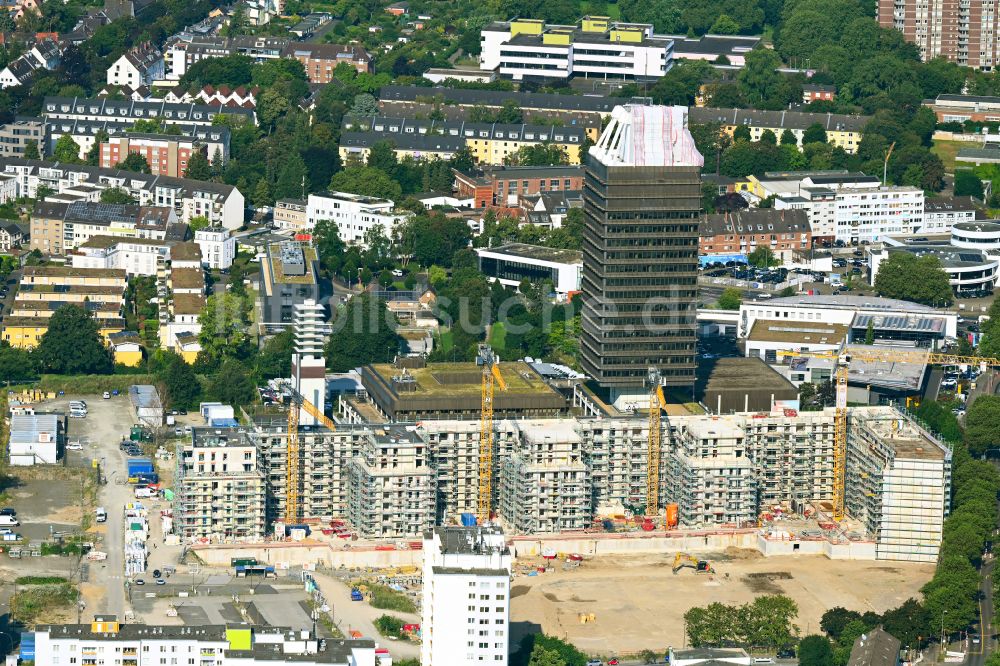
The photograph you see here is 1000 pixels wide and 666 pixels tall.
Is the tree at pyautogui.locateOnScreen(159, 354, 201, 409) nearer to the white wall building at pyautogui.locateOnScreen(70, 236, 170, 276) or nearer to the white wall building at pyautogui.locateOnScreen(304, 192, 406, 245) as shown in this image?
the white wall building at pyautogui.locateOnScreen(70, 236, 170, 276)

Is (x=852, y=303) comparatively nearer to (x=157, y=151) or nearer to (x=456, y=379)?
(x=456, y=379)

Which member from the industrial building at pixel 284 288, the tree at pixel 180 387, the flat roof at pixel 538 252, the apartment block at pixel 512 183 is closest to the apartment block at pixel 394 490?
the tree at pixel 180 387

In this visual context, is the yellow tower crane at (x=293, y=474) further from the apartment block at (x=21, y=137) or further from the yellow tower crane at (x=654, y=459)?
the apartment block at (x=21, y=137)

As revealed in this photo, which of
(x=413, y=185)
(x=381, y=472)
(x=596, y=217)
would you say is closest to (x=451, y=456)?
(x=381, y=472)

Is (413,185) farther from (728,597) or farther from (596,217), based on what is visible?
(728,597)

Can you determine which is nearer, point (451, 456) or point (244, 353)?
point (451, 456)

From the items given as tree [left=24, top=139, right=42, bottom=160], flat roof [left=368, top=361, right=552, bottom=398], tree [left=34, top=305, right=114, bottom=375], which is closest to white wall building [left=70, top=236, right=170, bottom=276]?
tree [left=34, top=305, right=114, bottom=375]

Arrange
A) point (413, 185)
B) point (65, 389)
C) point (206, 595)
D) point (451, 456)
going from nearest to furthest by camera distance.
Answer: point (206, 595), point (451, 456), point (65, 389), point (413, 185)
